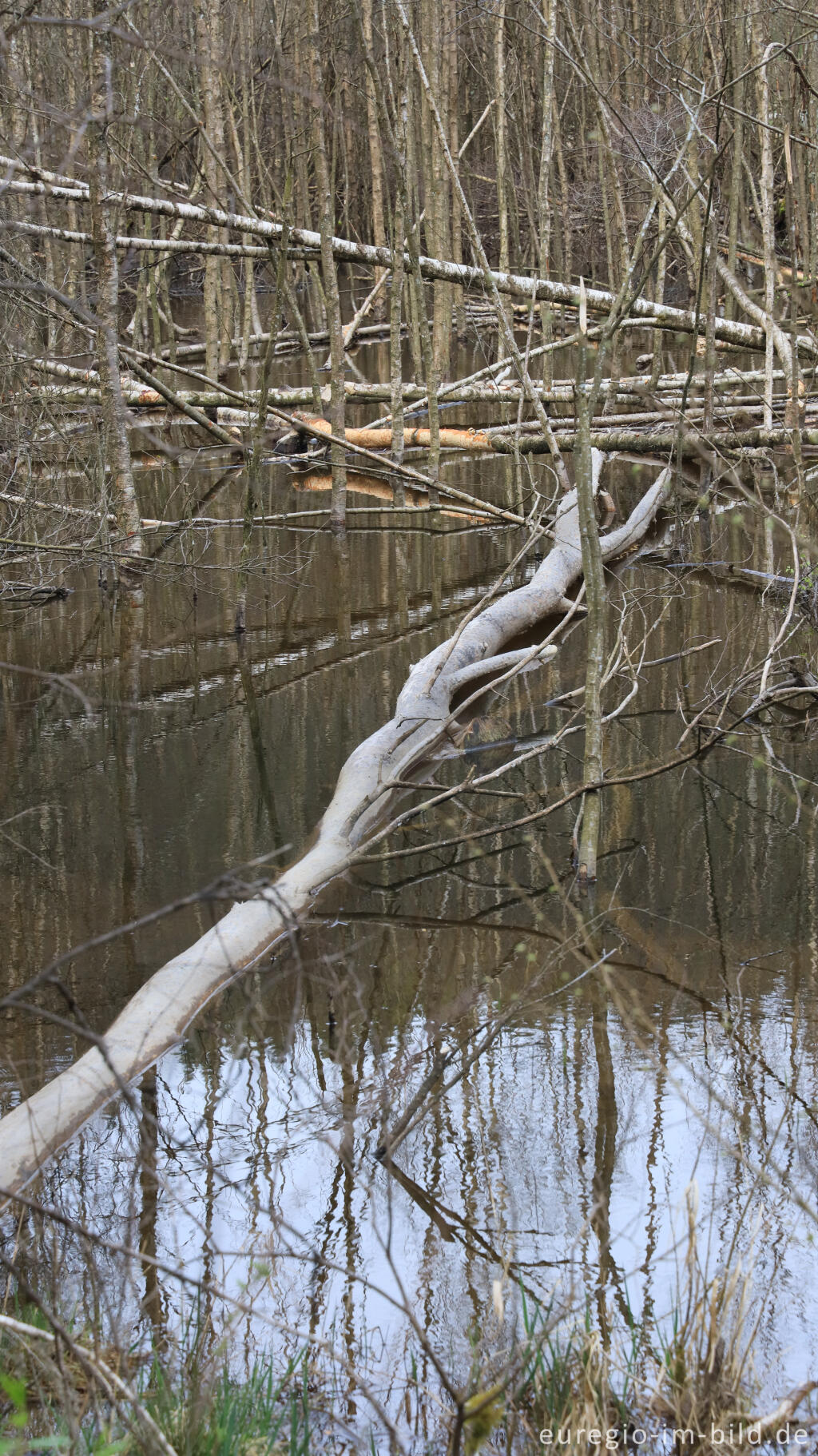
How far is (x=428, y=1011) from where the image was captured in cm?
425

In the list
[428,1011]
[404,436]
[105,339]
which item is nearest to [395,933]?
[428,1011]

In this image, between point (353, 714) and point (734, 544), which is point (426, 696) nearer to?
point (353, 714)

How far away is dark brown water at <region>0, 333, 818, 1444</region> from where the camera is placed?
3.02 metres

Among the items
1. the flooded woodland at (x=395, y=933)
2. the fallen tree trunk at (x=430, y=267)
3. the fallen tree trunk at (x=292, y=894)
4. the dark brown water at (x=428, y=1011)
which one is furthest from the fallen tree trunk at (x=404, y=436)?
the dark brown water at (x=428, y=1011)

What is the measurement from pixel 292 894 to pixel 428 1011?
86cm

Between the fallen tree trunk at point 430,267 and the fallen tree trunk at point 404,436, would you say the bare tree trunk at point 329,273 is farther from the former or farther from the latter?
the fallen tree trunk at point 404,436

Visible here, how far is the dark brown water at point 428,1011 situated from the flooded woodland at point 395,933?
0.7 inches

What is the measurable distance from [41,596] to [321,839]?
5.08 m

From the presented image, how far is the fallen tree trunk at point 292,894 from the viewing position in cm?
342

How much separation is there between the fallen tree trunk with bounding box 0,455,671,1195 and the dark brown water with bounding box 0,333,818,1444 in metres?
0.12

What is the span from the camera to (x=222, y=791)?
6160mm

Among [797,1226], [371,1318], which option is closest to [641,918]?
[797,1226]

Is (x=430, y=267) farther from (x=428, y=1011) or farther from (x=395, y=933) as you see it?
(x=428, y=1011)

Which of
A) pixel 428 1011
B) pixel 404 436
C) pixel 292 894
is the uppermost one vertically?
pixel 404 436
